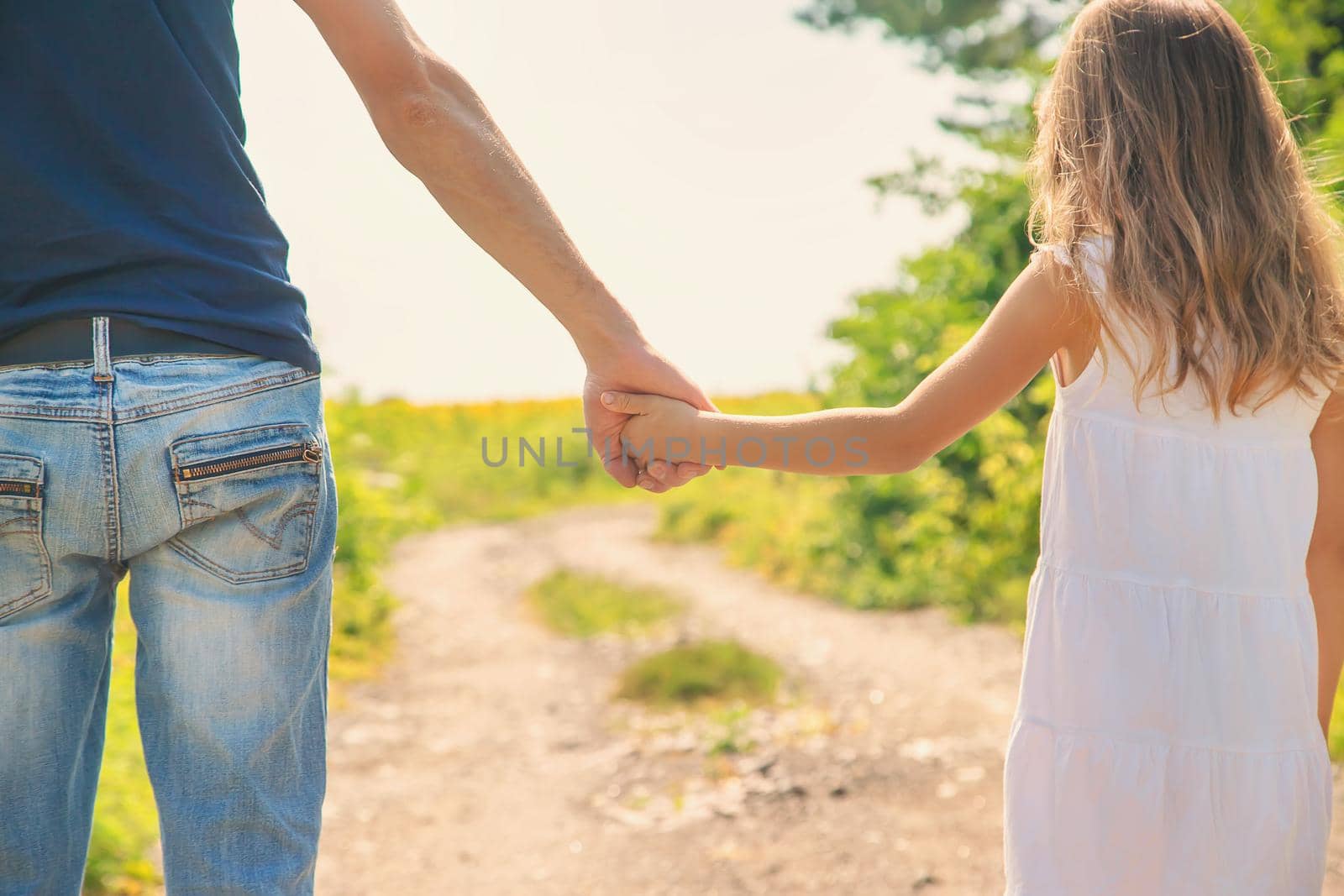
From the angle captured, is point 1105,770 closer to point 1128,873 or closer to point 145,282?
point 1128,873

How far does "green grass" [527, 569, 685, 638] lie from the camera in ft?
24.6

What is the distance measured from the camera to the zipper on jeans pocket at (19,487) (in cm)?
133

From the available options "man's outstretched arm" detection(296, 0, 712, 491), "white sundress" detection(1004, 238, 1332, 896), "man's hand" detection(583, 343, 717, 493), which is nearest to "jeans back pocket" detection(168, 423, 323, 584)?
"man's outstretched arm" detection(296, 0, 712, 491)

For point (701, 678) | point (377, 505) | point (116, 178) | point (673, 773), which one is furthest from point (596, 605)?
point (116, 178)

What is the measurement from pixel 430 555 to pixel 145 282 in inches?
388

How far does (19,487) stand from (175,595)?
211 mm

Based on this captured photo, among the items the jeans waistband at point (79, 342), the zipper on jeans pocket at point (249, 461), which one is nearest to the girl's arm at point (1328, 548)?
the zipper on jeans pocket at point (249, 461)

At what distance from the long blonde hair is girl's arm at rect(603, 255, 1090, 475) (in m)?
0.07

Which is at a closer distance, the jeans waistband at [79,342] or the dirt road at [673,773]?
the jeans waistband at [79,342]

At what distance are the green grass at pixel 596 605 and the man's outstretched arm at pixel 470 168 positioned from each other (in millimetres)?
5211

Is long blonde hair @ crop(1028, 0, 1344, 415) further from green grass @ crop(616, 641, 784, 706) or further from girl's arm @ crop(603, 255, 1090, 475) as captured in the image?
green grass @ crop(616, 641, 784, 706)

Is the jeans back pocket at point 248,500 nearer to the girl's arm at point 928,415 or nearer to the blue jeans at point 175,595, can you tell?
the blue jeans at point 175,595

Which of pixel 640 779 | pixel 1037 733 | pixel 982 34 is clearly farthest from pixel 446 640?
pixel 1037 733

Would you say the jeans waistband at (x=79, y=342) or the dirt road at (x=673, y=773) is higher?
the jeans waistband at (x=79, y=342)
